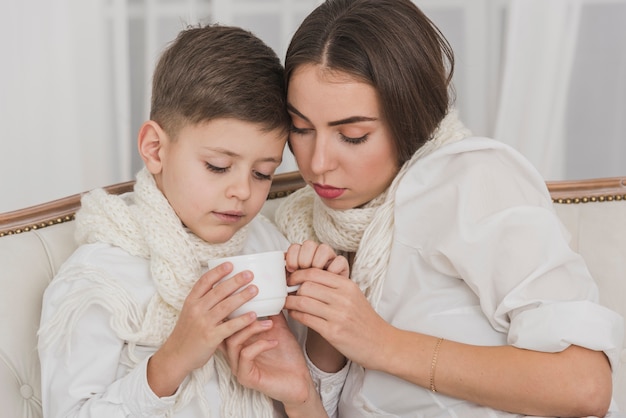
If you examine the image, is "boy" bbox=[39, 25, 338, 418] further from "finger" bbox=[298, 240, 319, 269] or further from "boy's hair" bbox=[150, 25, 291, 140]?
"finger" bbox=[298, 240, 319, 269]

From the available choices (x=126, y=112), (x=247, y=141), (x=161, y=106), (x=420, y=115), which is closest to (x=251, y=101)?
(x=247, y=141)

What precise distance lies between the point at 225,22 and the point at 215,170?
38.4 inches

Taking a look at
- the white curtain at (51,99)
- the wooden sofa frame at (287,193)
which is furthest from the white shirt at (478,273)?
the white curtain at (51,99)

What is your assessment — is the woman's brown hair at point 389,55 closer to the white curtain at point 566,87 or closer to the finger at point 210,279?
the finger at point 210,279

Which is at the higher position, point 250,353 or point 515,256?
point 515,256

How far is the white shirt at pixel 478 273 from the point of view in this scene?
1.36m

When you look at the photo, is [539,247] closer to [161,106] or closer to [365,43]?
[365,43]

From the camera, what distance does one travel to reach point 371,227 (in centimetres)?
152

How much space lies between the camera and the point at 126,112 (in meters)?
2.29

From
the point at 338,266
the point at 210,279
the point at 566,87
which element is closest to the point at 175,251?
the point at 210,279

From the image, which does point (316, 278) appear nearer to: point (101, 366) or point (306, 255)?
point (306, 255)

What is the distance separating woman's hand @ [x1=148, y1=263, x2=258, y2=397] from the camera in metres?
1.25

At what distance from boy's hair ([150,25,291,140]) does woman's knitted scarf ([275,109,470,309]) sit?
0.22m

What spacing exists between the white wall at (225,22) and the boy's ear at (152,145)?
805mm
